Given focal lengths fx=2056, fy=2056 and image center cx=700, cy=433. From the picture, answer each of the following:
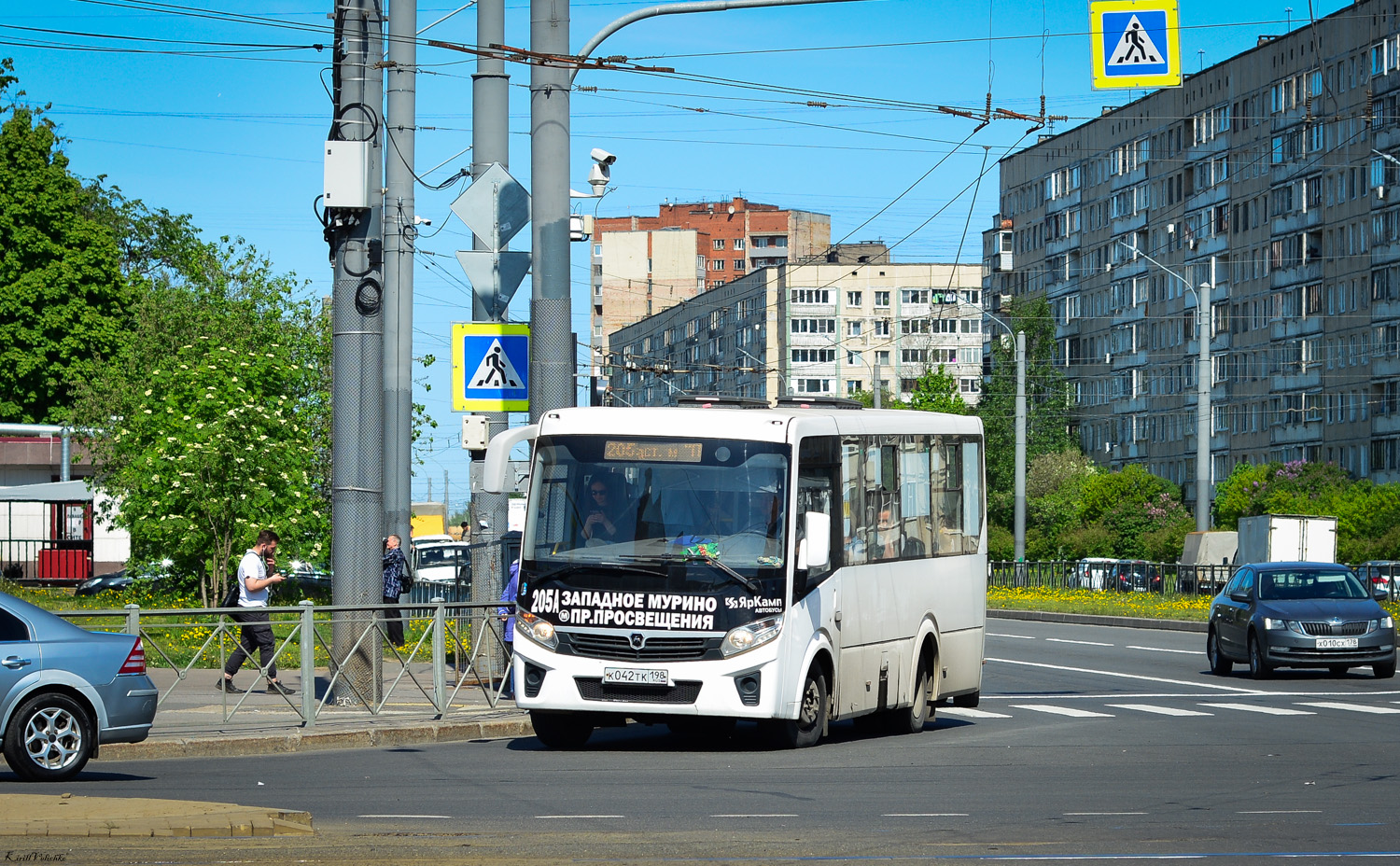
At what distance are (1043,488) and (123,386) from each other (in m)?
52.7

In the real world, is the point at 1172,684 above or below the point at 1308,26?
below

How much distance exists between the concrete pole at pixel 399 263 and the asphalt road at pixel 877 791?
8.34m

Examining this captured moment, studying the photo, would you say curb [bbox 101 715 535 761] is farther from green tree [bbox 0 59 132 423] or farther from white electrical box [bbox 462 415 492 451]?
green tree [bbox 0 59 132 423]

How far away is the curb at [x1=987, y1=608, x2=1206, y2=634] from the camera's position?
4450 centimetres

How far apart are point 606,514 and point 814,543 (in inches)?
66.3

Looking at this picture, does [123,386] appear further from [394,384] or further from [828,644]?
[828,644]

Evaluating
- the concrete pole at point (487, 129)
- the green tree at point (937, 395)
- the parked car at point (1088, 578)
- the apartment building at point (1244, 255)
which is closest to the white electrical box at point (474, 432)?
the concrete pole at point (487, 129)

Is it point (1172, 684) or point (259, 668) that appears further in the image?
point (1172, 684)

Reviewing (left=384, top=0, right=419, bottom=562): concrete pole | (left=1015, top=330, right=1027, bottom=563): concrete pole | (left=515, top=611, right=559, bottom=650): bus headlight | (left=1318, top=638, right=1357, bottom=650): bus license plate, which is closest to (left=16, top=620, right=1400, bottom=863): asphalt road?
(left=515, top=611, right=559, bottom=650): bus headlight

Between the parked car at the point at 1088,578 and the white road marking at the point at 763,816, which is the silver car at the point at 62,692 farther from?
the parked car at the point at 1088,578

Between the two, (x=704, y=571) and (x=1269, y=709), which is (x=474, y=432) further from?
(x=1269, y=709)

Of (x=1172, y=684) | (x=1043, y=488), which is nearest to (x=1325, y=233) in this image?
(x=1043, y=488)

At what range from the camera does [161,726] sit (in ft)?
54.5

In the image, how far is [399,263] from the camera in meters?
26.5
